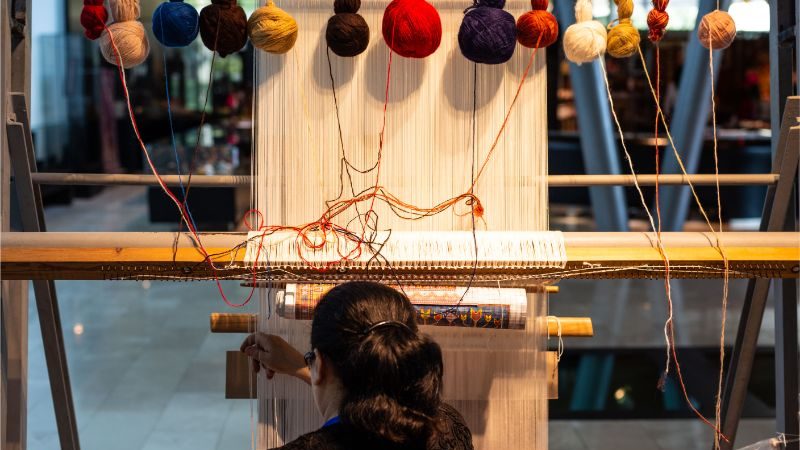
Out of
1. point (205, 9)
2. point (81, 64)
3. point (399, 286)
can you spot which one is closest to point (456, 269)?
point (399, 286)

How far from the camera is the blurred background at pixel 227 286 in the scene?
13.4ft

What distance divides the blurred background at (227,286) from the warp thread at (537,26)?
0.77m

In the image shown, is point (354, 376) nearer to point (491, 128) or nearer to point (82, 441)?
point (491, 128)

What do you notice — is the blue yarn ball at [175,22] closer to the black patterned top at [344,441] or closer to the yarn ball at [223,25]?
the yarn ball at [223,25]

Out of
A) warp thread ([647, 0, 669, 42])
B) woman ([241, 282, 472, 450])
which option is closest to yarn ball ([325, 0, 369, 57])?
warp thread ([647, 0, 669, 42])

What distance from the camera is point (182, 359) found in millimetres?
4844

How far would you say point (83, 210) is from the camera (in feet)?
28.5

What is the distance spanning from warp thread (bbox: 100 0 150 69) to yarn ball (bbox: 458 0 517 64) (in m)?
0.67

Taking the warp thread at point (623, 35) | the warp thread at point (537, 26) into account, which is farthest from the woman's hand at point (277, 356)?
the warp thread at point (623, 35)

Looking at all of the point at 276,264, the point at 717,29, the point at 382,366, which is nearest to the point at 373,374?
the point at 382,366

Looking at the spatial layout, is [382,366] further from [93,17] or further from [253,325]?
[93,17]

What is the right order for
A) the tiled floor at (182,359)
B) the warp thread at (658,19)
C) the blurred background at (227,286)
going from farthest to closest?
the blurred background at (227,286)
the tiled floor at (182,359)
the warp thread at (658,19)

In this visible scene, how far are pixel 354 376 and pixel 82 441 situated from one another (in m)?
2.87

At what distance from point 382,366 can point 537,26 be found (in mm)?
924
